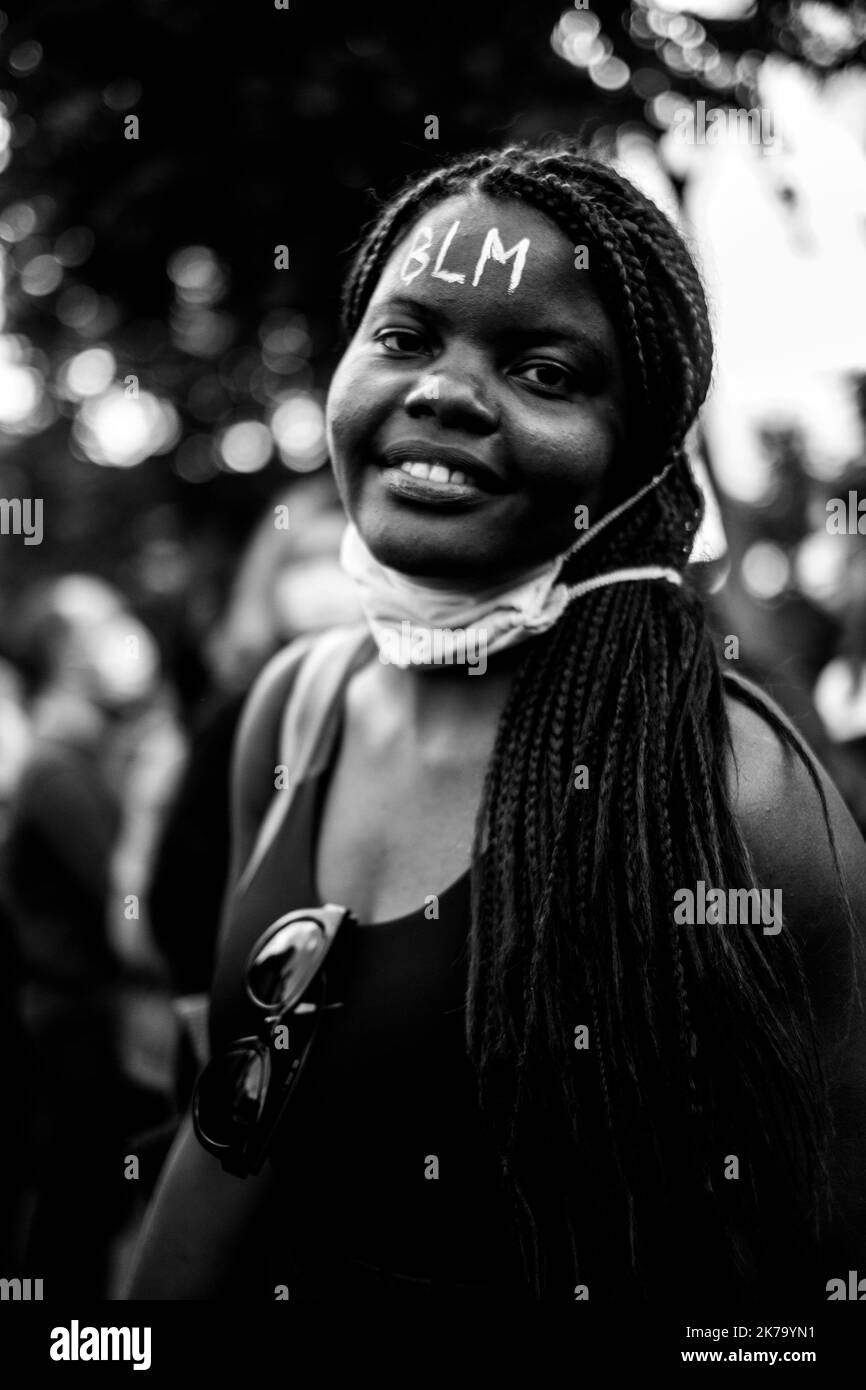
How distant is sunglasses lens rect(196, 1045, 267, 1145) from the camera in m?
1.66

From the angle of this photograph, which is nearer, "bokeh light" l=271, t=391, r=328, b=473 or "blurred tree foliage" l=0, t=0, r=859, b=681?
"blurred tree foliage" l=0, t=0, r=859, b=681

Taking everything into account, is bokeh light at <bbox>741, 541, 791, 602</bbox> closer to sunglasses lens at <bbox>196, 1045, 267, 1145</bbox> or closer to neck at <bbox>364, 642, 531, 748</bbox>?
neck at <bbox>364, 642, 531, 748</bbox>

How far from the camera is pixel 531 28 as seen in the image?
2.47 metres

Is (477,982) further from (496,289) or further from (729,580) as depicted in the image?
(729,580)

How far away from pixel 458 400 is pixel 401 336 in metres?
0.17

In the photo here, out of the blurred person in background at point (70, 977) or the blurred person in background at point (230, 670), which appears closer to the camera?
the blurred person in background at point (230, 670)

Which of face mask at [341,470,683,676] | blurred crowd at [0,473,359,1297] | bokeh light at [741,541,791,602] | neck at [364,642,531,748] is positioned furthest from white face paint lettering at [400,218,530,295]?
bokeh light at [741,541,791,602]

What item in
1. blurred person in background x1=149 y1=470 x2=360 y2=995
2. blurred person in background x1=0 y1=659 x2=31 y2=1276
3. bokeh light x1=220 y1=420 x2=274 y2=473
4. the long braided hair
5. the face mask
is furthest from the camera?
bokeh light x1=220 y1=420 x2=274 y2=473

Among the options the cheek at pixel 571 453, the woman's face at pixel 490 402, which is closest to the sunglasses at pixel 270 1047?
the woman's face at pixel 490 402

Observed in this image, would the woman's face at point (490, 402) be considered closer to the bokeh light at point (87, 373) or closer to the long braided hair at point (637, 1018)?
the long braided hair at point (637, 1018)

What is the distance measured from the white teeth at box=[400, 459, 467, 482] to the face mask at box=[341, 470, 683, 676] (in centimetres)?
15

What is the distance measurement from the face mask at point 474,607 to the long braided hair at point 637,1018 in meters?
0.14

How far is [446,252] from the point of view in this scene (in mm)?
1658

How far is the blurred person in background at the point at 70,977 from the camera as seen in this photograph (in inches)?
126
